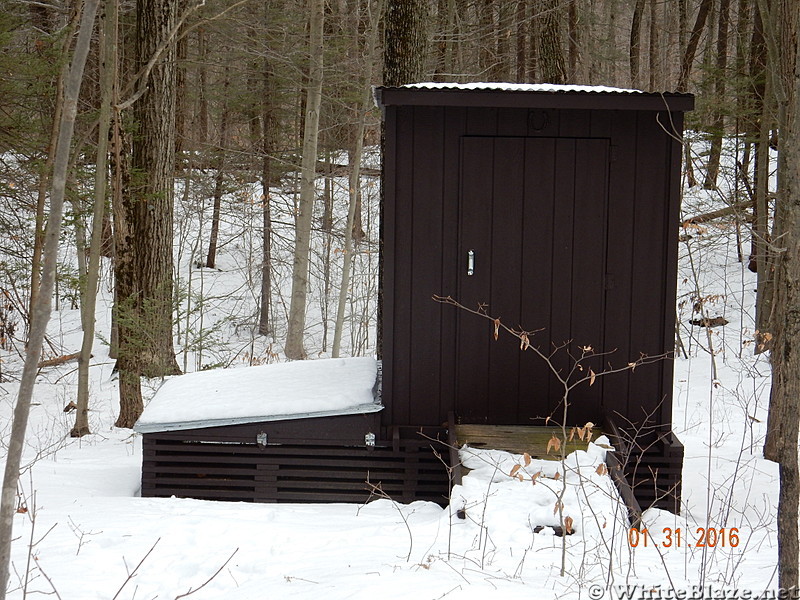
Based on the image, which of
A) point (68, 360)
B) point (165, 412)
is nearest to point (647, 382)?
point (165, 412)

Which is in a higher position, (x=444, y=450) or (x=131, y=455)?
(x=444, y=450)

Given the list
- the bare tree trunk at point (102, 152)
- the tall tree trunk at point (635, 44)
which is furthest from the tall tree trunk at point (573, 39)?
the bare tree trunk at point (102, 152)

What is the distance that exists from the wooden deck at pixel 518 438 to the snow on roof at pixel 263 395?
61cm

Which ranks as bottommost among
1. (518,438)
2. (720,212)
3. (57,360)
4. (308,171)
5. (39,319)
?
(57,360)

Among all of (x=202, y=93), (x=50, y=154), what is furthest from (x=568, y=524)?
(x=202, y=93)

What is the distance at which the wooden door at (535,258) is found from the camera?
516 centimetres

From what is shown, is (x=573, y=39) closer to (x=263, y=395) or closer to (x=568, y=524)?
(x=263, y=395)

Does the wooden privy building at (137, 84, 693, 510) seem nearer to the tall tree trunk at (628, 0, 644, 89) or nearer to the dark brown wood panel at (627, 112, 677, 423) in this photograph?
the dark brown wood panel at (627, 112, 677, 423)

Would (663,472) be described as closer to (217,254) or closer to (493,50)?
(493,50)

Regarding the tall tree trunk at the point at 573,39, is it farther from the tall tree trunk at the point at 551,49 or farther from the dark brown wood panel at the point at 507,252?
the dark brown wood panel at the point at 507,252

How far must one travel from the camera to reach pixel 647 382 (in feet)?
17.2

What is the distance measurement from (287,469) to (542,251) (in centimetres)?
218

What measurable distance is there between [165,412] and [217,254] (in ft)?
43.9
